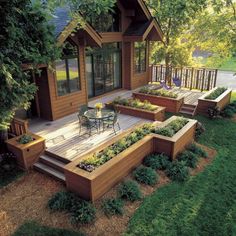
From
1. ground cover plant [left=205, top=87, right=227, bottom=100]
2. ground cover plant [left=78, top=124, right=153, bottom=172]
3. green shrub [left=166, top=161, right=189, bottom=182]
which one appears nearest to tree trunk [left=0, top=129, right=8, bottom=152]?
ground cover plant [left=78, top=124, right=153, bottom=172]

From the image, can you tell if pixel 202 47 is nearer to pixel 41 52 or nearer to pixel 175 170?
pixel 175 170

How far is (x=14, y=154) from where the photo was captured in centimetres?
743

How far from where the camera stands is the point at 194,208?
5930 millimetres

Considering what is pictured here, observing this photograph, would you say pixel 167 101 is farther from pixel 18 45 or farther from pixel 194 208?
pixel 18 45

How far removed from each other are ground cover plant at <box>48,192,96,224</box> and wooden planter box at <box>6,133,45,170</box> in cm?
170

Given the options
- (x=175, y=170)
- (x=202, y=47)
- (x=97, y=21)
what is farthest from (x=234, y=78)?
(x=175, y=170)

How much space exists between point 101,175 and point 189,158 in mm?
3244

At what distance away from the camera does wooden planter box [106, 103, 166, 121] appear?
32.4 feet

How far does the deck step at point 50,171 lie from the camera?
6.81 m

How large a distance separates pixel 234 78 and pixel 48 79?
1726cm

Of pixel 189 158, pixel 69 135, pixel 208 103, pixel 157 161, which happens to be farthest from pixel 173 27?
pixel 157 161

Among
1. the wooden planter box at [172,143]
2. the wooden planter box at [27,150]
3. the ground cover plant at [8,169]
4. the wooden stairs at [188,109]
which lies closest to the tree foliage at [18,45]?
the wooden planter box at [27,150]

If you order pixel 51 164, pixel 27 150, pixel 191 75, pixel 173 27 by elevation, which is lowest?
pixel 51 164

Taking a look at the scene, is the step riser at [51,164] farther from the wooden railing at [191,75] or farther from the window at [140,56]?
the wooden railing at [191,75]
